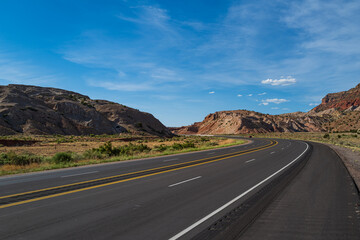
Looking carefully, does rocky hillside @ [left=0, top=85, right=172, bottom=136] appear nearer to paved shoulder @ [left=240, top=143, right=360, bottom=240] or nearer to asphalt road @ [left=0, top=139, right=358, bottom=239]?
asphalt road @ [left=0, top=139, right=358, bottom=239]

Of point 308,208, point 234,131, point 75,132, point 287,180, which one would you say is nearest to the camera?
point 308,208

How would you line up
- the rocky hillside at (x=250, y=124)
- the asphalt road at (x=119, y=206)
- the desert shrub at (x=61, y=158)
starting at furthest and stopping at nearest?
the rocky hillside at (x=250, y=124)
the desert shrub at (x=61, y=158)
the asphalt road at (x=119, y=206)

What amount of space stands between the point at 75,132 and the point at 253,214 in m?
66.4

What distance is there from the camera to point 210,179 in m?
10.4

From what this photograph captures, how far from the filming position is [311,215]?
19.5 ft

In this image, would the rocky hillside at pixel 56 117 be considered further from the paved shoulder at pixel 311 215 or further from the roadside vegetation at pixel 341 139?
the paved shoulder at pixel 311 215

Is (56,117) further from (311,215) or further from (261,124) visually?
(261,124)

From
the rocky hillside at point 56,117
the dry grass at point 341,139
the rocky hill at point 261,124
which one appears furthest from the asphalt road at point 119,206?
the rocky hill at point 261,124

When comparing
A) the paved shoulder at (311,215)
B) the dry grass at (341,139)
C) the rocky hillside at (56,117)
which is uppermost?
the rocky hillside at (56,117)

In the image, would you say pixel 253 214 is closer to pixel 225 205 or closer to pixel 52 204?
pixel 225 205

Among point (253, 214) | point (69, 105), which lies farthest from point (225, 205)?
point (69, 105)

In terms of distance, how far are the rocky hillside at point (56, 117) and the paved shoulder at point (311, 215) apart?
191ft

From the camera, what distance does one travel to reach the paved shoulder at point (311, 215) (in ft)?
15.9

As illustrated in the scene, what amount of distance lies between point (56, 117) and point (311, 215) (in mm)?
70068
